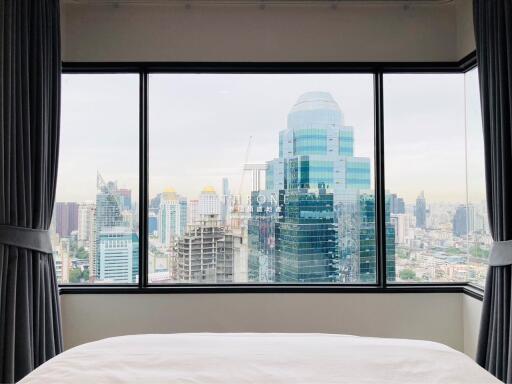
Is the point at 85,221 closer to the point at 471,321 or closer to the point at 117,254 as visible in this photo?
the point at 117,254

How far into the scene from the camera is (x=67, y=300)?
9.05 feet

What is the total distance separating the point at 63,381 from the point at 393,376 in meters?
1.03

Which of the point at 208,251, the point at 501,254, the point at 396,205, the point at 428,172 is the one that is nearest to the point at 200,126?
the point at 208,251

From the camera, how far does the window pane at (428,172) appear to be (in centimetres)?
285

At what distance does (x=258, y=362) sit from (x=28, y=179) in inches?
67.3

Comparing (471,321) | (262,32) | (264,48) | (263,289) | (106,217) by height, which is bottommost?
(471,321)

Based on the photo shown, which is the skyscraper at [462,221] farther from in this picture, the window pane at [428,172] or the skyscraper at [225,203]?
the skyscraper at [225,203]

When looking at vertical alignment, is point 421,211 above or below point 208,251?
above

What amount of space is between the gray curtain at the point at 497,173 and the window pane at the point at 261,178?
0.79 m

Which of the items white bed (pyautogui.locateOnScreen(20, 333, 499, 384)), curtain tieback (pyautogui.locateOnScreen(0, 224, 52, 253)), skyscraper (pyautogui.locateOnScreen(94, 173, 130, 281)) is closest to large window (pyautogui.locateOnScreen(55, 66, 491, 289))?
skyscraper (pyautogui.locateOnScreen(94, 173, 130, 281))

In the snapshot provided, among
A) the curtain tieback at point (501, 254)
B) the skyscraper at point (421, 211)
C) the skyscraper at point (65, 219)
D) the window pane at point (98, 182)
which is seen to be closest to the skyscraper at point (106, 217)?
the window pane at point (98, 182)

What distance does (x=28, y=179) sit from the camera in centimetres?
227

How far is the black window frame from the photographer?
9.07 ft

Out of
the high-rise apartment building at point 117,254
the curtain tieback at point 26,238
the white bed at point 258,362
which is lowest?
the white bed at point 258,362
